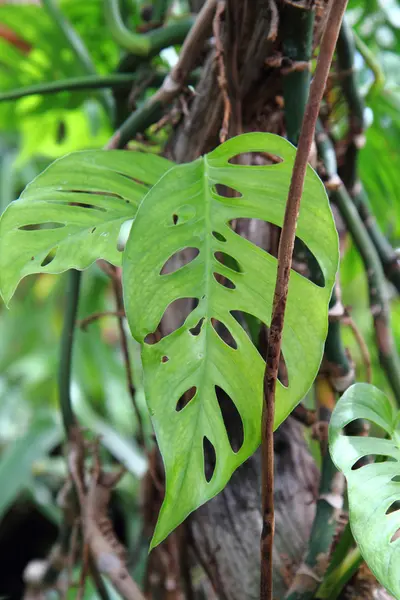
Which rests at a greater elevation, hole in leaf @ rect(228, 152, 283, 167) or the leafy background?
the leafy background

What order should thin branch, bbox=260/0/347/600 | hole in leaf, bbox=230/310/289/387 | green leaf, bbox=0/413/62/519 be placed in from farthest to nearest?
green leaf, bbox=0/413/62/519 → hole in leaf, bbox=230/310/289/387 → thin branch, bbox=260/0/347/600

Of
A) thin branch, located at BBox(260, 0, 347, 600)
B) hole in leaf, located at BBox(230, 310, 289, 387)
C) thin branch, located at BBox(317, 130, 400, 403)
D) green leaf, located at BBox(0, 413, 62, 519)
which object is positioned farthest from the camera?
green leaf, located at BBox(0, 413, 62, 519)

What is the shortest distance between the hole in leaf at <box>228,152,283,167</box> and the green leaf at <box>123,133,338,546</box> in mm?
136

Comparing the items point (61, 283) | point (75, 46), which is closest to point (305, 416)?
Answer: point (75, 46)

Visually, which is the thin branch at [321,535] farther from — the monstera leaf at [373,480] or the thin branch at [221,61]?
the thin branch at [221,61]

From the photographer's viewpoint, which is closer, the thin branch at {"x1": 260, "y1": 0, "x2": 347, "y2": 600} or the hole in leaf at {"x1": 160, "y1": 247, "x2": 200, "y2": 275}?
the thin branch at {"x1": 260, "y1": 0, "x2": 347, "y2": 600}

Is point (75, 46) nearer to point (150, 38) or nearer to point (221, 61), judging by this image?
point (150, 38)

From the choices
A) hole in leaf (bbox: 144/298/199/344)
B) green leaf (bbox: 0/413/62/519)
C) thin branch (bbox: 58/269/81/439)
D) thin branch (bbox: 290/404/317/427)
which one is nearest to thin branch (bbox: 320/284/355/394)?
thin branch (bbox: 290/404/317/427)

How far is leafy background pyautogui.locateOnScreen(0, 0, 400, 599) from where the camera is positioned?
0.84 meters

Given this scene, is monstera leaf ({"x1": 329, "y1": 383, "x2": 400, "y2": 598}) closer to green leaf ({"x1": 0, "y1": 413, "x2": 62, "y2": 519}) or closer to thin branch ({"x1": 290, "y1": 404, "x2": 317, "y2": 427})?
thin branch ({"x1": 290, "y1": 404, "x2": 317, "y2": 427})

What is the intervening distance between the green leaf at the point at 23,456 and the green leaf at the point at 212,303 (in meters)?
0.95

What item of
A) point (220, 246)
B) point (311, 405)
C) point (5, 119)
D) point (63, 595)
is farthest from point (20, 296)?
point (220, 246)

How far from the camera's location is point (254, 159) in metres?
0.56

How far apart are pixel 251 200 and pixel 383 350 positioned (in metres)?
0.30
